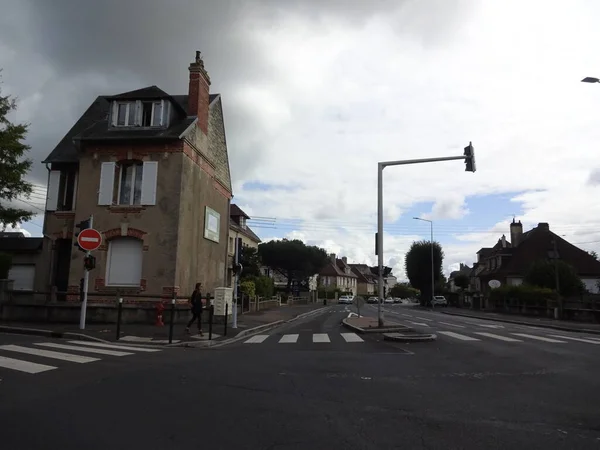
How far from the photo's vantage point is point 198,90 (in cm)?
2406

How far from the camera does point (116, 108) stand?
23.1 metres

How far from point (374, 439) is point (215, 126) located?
952 inches

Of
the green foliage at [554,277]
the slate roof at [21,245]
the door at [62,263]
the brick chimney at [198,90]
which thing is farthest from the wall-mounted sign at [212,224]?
the green foliage at [554,277]

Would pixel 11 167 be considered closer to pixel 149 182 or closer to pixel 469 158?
pixel 149 182

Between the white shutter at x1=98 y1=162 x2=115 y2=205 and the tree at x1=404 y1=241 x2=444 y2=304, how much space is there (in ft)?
179

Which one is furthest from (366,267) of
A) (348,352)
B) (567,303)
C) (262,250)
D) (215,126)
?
(348,352)

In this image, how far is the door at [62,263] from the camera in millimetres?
23922

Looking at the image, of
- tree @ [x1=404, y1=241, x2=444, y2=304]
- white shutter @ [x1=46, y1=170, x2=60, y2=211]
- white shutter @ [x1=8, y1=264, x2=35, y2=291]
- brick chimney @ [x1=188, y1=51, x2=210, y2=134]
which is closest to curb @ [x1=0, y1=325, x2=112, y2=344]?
white shutter @ [x1=46, y1=170, x2=60, y2=211]

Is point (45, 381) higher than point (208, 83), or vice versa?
point (208, 83)

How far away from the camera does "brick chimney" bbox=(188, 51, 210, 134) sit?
78.6ft

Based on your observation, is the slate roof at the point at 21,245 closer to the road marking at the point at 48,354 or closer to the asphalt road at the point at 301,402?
the road marking at the point at 48,354

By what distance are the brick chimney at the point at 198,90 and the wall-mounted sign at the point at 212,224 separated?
13.9ft

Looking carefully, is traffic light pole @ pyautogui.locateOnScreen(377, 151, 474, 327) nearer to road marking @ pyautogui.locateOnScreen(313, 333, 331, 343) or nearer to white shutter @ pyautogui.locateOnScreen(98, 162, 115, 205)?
road marking @ pyautogui.locateOnScreen(313, 333, 331, 343)

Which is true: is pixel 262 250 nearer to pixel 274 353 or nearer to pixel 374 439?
pixel 274 353
